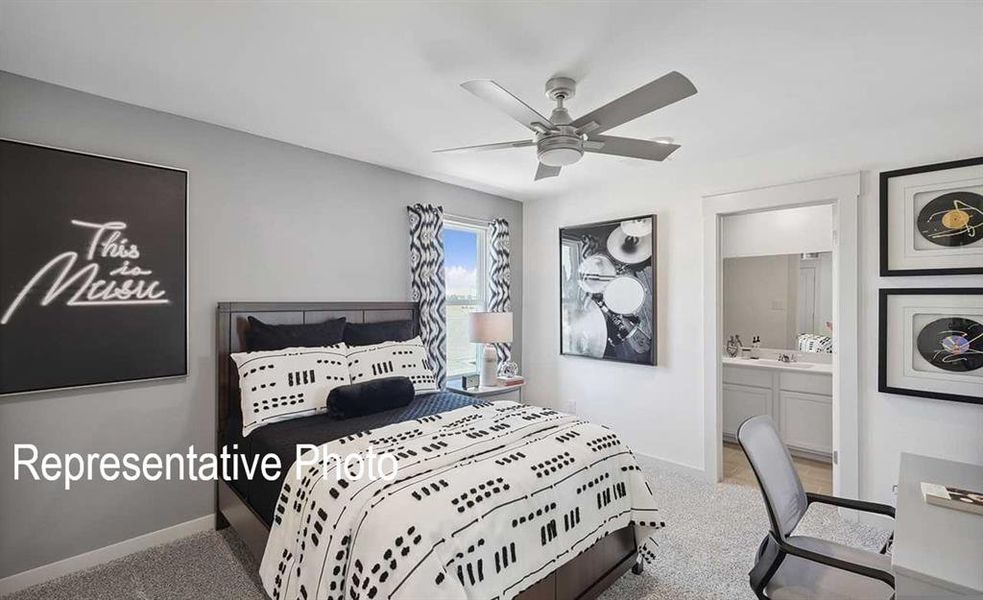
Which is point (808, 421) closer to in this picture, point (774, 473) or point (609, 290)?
point (609, 290)

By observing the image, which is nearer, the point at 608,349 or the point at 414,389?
the point at 414,389

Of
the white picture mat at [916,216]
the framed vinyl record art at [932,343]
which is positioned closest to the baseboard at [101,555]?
the framed vinyl record art at [932,343]

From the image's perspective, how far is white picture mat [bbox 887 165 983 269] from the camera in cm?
248

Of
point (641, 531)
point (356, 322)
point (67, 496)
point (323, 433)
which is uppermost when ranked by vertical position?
point (356, 322)

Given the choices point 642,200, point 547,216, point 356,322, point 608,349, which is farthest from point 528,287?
point 356,322

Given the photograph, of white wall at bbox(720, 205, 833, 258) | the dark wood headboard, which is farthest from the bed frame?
white wall at bbox(720, 205, 833, 258)

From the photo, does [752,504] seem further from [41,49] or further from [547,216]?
[41,49]

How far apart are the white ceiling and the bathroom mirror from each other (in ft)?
6.44

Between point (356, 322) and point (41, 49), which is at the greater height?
point (41, 49)

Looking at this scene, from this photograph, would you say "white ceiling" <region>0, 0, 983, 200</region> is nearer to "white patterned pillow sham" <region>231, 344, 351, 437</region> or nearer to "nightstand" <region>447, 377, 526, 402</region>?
"white patterned pillow sham" <region>231, 344, 351, 437</region>

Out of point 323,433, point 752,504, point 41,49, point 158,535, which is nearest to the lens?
point 41,49

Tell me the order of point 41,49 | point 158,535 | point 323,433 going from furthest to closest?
point 158,535, point 323,433, point 41,49

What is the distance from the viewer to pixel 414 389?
2998 mm

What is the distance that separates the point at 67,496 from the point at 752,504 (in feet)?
13.8
